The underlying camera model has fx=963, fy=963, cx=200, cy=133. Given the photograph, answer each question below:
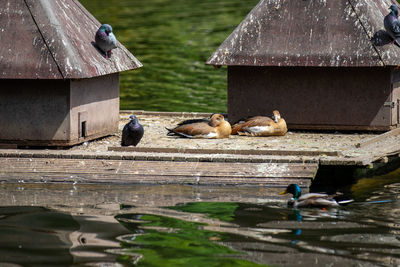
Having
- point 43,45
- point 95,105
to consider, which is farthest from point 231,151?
point 43,45

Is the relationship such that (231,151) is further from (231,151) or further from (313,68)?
(313,68)

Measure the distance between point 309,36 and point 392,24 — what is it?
5.21ft

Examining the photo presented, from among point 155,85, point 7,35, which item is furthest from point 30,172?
point 155,85

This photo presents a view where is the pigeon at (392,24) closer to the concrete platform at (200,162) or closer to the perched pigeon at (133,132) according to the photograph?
the concrete platform at (200,162)

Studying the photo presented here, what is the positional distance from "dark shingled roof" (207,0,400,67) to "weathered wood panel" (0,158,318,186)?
3322 mm

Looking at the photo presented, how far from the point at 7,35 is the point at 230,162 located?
14.7 feet

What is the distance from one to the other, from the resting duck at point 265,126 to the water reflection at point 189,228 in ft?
8.42

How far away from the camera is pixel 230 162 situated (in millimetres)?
15680

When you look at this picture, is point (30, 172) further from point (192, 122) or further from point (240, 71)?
point (240, 71)

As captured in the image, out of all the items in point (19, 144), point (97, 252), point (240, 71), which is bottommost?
point (97, 252)

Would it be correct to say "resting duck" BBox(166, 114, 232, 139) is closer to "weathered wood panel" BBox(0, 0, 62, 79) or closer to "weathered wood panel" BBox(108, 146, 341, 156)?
"weathered wood panel" BBox(108, 146, 341, 156)

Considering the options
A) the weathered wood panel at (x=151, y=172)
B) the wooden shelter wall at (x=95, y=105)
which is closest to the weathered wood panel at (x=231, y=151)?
the weathered wood panel at (x=151, y=172)

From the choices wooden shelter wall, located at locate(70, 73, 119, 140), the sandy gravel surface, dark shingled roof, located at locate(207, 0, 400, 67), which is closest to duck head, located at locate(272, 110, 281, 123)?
the sandy gravel surface

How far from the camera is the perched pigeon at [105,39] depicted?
57.0 ft
